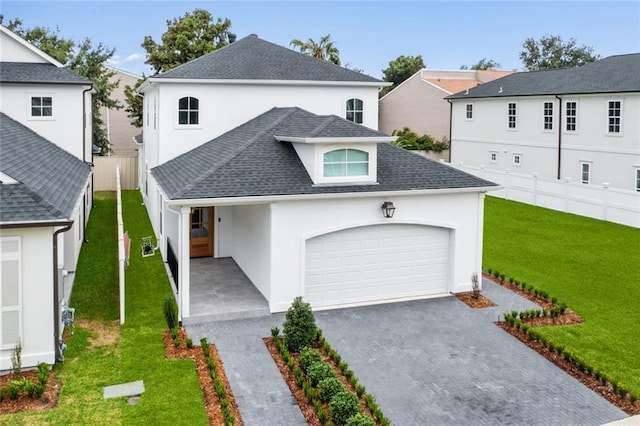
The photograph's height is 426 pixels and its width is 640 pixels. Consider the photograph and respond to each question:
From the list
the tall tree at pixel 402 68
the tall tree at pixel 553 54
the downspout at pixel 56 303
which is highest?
the tall tree at pixel 553 54

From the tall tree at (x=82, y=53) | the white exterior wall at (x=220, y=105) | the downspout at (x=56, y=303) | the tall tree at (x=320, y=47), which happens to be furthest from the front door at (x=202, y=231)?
the tall tree at (x=320, y=47)

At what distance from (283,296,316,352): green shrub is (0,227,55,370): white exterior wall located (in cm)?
441

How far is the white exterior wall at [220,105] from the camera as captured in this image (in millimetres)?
A: 20250

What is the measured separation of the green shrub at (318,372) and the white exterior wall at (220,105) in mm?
11690

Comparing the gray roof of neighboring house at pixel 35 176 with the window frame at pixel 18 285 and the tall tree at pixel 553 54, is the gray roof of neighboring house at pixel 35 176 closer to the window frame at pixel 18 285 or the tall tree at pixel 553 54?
the window frame at pixel 18 285

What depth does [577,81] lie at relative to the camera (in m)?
31.7

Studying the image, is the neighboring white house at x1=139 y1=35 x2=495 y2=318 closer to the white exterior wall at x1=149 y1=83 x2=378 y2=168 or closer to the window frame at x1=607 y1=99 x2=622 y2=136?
the white exterior wall at x1=149 y1=83 x2=378 y2=168

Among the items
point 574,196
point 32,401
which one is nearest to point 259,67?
point 32,401

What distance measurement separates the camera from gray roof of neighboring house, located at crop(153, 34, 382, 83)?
20781 mm

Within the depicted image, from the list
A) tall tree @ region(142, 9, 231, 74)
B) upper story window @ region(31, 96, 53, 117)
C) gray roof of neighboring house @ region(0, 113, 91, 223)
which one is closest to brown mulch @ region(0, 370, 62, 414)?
gray roof of neighboring house @ region(0, 113, 91, 223)

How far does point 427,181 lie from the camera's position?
51.8ft

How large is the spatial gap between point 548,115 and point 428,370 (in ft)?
81.0

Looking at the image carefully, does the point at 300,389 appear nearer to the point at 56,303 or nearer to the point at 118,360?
the point at 118,360

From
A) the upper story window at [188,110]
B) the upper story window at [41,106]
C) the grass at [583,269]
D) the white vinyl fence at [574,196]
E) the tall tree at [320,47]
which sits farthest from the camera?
the tall tree at [320,47]
